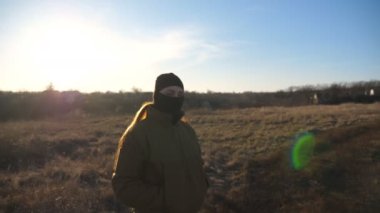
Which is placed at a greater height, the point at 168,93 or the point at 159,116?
the point at 168,93

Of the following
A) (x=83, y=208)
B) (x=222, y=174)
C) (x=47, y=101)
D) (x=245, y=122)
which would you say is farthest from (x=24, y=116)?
(x=83, y=208)

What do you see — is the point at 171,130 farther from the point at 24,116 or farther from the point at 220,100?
the point at 220,100

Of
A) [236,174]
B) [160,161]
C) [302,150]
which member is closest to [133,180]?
[160,161]

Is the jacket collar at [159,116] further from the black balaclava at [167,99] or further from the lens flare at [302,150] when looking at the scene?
the lens flare at [302,150]

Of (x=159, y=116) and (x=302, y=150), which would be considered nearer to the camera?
(x=159, y=116)

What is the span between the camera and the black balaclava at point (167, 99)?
2.92 metres

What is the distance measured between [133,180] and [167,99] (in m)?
0.60

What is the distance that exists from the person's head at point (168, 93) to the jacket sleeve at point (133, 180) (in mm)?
323

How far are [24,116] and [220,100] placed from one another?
65.8ft

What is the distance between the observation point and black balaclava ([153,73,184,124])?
292 centimetres

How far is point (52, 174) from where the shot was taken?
29.2ft

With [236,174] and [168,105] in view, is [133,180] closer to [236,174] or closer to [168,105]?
[168,105]

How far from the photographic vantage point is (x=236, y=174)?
10141mm

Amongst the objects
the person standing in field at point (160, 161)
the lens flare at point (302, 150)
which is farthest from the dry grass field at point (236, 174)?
the person standing in field at point (160, 161)
